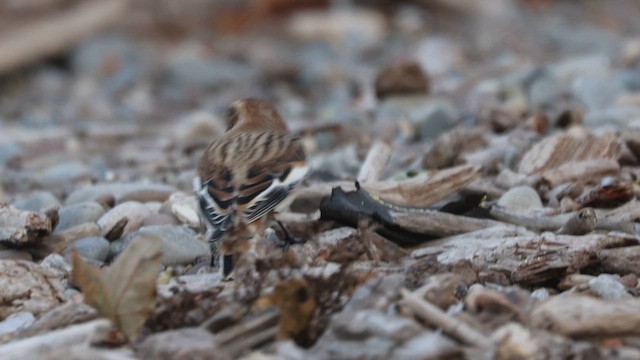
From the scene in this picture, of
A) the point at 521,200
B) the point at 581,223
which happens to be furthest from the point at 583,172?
the point at 581,223

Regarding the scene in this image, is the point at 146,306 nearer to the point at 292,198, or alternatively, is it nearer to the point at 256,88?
the point at 292,198

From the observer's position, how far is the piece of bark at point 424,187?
14.1 ft

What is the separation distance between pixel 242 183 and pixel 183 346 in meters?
1.36

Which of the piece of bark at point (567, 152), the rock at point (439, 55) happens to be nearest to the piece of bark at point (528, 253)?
the piece of bark at point (567, 152)

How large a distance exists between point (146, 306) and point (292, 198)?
1.48 metres

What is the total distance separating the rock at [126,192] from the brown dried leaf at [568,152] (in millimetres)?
1442

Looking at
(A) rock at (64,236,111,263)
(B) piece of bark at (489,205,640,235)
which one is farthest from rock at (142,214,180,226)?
(B) piece of bark at (489,205,640,235)

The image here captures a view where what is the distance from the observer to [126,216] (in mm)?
4297

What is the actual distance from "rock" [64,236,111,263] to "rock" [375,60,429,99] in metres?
4.14

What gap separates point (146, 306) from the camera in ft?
9.31

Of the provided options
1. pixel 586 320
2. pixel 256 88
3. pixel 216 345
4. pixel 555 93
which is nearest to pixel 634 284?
pixel 586 320

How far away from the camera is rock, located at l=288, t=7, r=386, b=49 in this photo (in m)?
13.0

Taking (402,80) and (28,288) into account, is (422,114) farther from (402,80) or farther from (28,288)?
(28,288)

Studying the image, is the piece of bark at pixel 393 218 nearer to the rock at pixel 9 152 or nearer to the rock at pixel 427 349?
the rock at pixel 427 349
